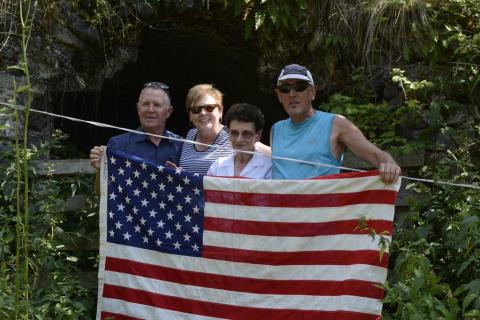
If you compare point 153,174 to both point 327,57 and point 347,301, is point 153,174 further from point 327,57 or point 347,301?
point 327,57

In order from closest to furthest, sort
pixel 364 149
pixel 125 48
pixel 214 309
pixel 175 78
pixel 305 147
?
1. pixel 364 149
2. pixel 305 147
3. pixel 214 309
4. pixel 125 48
5. pixel 175 78

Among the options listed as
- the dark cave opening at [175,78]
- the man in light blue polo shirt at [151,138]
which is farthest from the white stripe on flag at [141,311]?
the dark cave opening at [175,78]

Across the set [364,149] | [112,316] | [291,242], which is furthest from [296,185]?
[112,316]

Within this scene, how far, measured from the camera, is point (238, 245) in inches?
183

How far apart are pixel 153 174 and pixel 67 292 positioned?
966 mm

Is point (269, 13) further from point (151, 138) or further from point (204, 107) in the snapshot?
point (151, 138)

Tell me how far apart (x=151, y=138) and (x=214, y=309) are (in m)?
1.18

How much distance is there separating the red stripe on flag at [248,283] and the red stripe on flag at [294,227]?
276mm

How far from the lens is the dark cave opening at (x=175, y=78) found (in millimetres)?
7332

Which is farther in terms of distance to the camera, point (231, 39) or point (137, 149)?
point (231, 39)

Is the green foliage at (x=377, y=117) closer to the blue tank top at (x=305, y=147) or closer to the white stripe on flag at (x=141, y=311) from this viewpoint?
the blue tank top at (x=305, y=147)

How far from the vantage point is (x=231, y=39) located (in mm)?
7160

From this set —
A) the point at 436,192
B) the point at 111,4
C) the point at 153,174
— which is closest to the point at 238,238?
the point at 153,174

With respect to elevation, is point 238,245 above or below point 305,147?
below
